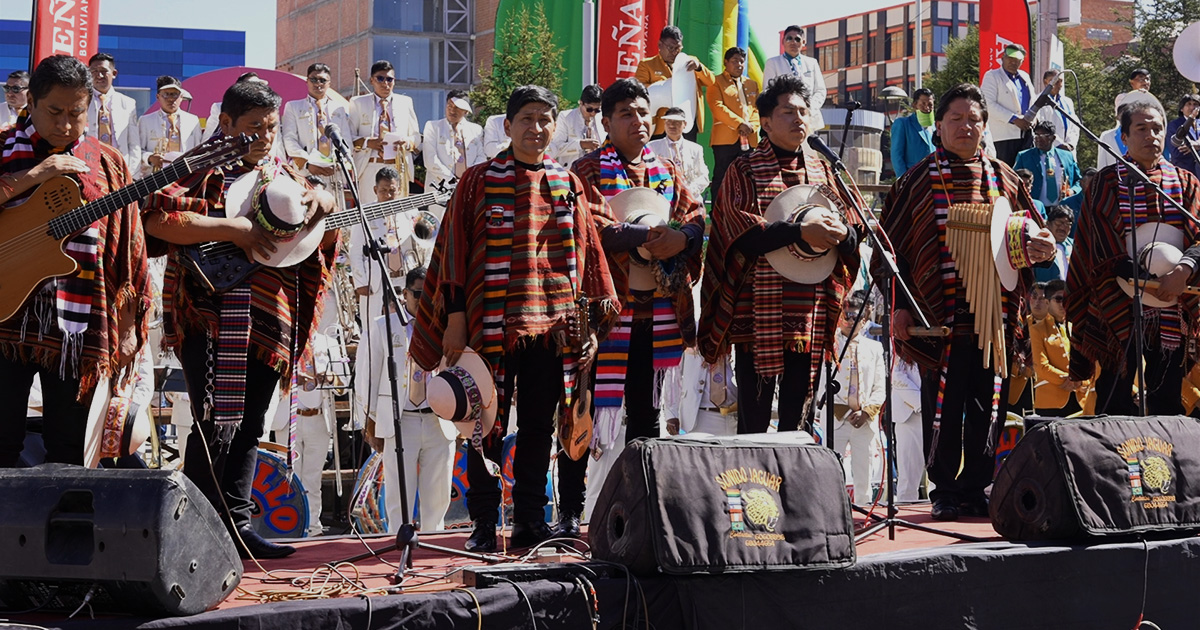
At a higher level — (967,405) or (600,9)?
(600,9)

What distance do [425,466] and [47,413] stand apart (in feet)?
12.8

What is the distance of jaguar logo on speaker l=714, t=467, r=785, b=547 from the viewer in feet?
15.6

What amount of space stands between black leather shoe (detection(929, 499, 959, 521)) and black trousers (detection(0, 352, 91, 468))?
385 centimetres

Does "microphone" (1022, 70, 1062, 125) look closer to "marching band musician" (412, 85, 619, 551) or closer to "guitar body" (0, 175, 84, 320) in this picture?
"marching band musician" (412, 85, 619, 551)

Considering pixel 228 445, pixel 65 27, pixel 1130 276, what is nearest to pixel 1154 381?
pixel 1130 276

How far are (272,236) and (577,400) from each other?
4.56 feet

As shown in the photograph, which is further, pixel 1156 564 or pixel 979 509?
pixel 979 509

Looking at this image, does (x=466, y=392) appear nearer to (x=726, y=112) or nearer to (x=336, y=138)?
(x=336, y=138)

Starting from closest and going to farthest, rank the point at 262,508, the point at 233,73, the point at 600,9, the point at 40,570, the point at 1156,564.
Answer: the point at 40,570 → the point at 1156,564 → the point at 262,508 → the point at 600,9 → the point at 233,73

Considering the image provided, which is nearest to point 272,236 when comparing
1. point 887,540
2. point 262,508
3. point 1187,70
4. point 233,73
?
point 887,540

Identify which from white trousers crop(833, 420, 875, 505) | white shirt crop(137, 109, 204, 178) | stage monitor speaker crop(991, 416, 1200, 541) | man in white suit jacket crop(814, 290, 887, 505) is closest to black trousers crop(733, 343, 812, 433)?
stage monitor speaker crop(991, 416, 1200, 541)

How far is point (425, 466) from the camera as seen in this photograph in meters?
8.75

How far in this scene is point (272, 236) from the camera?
5270mm

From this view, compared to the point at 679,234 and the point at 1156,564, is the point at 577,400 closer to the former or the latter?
the point at 679,234
